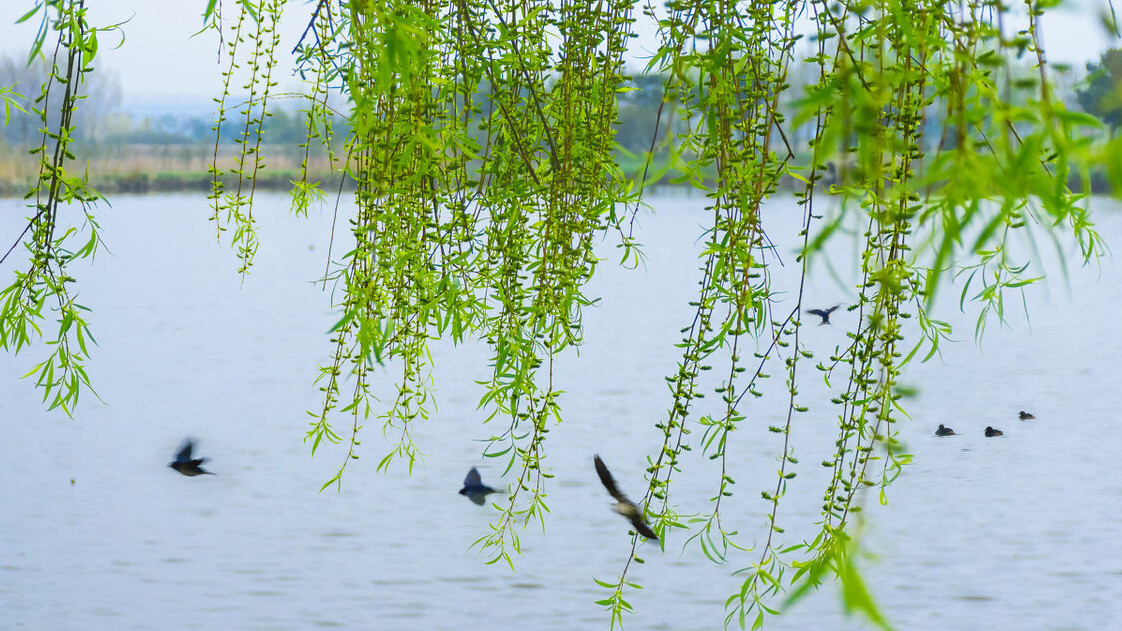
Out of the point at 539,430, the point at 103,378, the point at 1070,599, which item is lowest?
the point at 103,378

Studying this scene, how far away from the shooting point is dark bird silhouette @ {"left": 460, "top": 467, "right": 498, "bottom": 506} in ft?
9.11

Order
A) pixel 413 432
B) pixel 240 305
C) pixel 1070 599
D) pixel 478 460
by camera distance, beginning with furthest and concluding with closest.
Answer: pixel 240 305 → pixel 413 432 → pixel 478 460 → pixel 1070 599

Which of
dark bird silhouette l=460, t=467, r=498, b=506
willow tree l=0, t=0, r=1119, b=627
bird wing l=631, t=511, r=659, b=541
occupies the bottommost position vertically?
dark bird silhouette l=460, t=467, r=498, b=506

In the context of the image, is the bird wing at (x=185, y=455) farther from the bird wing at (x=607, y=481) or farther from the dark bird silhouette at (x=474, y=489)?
the bird wing at (x=607, y=481)

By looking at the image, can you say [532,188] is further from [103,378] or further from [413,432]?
[103,378]

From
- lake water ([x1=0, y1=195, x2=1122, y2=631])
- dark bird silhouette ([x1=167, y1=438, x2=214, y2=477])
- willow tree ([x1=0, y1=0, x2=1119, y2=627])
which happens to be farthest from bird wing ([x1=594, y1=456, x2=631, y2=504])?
dark bird silhouette ([x1=167, y1=438, x2=214, y2=477])

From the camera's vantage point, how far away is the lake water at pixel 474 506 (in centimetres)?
224

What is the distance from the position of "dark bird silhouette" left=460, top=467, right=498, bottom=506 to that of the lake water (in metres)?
0.05

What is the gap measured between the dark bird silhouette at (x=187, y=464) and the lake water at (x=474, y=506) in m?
0.03

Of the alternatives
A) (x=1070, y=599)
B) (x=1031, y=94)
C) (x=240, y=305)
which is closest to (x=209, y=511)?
(x=1070, y=599)

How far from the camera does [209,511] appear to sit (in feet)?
9.07

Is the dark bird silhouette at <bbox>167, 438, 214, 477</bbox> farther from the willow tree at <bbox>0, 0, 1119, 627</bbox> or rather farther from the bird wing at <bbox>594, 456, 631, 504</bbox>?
the bird wing at <bbox>594, 456, 631, 504</bbox>

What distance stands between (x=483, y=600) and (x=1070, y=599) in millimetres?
1159

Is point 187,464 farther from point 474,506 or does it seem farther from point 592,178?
point 592,178
